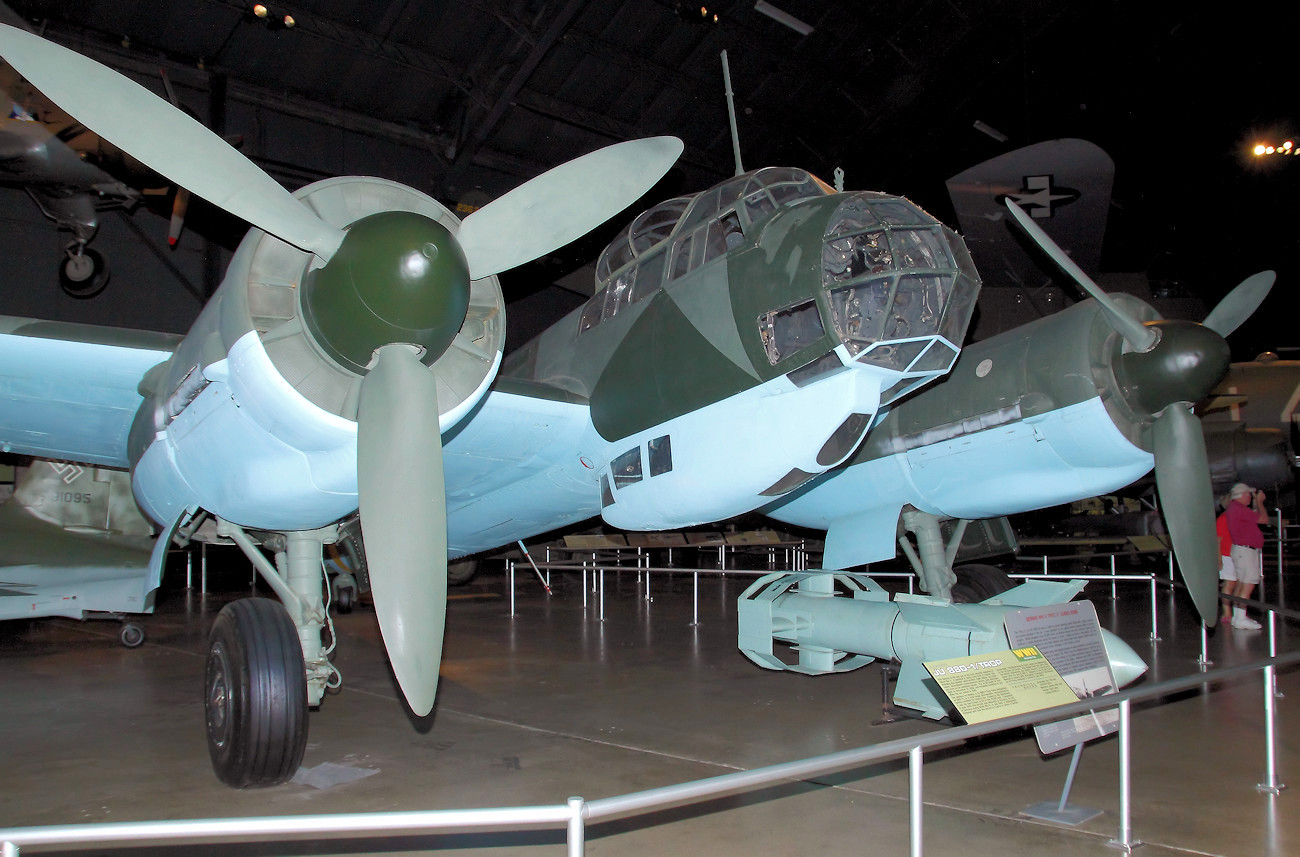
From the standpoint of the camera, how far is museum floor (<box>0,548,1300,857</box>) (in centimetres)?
394

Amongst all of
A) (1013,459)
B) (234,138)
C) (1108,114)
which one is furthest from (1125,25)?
(234,138)

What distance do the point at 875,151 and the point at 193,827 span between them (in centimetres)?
1931

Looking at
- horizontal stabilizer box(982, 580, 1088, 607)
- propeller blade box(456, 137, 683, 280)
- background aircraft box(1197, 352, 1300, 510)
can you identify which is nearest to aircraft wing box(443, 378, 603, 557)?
propeller blade box(456, 137, 683, 280)

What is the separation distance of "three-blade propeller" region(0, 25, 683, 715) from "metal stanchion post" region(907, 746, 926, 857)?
185cm

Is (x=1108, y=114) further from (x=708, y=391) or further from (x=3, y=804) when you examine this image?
(x=3, y=804)

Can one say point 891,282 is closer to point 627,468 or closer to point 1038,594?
point 627,468

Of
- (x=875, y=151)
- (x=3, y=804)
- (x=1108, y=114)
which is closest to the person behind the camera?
(x=3, y=804)

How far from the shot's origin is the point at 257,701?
4566 millimetres

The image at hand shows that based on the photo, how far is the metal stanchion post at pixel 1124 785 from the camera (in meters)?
3.48

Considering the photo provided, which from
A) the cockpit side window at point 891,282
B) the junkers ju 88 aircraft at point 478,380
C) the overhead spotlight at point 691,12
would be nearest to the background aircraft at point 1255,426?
the overhead spotlight at point 691,12

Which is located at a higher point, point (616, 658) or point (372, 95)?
point (372, 95)

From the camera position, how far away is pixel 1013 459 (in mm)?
6164

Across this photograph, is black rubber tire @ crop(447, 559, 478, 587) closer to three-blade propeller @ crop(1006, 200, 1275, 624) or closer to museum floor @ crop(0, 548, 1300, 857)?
museum floor @ crop(0, 548, 1300, 857)

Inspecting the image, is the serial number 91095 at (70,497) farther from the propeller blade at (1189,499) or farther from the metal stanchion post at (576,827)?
the propeller blade at (1189,499)
